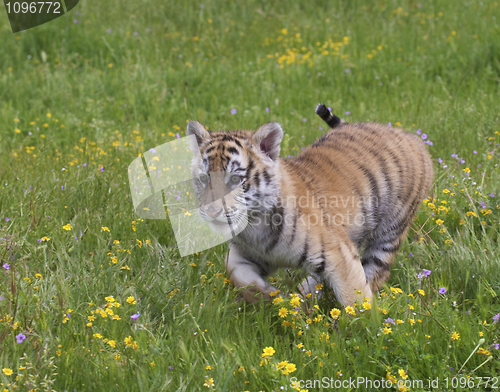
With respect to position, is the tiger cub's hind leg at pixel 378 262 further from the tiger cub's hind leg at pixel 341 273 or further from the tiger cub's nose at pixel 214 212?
the tiger cub's nose at pixel 214 212

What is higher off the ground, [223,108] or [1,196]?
[1,196]

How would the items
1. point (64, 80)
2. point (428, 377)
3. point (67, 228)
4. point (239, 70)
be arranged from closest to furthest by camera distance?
1. point (428, 377)
2. point (67, 228)
3. point (64, 80)
4. point (239, 70)

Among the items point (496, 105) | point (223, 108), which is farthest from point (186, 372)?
point (496, 105)

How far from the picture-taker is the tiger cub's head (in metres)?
3.07

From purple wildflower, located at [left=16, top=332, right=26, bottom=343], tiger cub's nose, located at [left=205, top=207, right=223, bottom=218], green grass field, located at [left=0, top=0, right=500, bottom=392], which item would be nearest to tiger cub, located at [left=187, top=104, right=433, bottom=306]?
tiger cub's nose, located at [left=205, top=207, right=223, bottom=218]

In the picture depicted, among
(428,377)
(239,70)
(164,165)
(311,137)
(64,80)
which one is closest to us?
(428,377)

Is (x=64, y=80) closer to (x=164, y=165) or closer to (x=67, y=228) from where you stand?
(x=164, y=165)

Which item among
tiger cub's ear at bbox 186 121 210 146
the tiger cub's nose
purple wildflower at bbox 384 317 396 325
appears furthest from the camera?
tiger cub's ear at bbox 186 121 210 146

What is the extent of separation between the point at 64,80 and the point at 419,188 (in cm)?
513

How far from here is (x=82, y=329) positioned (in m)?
2.63

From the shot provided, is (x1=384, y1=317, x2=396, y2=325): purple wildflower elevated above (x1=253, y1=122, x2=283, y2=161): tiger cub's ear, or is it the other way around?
(x1=253, y1=122, x2=283, y2=161): tiger cub's ear

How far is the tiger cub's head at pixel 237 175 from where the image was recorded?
10.1 feet

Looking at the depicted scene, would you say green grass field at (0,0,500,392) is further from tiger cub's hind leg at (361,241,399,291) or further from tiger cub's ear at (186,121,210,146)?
tiger cub's ear at (186,121,210,146)

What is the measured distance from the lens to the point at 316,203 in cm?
332
